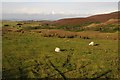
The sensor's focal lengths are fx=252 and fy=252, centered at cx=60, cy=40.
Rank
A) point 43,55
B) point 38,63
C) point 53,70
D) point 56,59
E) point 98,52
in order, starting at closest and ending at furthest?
point 53,70 → point 38,63 → point 56,59 → point 43,55 → point 98,52

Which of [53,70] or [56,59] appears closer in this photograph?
[53,70]

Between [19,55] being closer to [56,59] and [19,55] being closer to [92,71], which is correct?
[56,59]

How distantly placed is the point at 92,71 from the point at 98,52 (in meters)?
4.88

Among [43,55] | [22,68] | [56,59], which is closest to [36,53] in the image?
[43,55]

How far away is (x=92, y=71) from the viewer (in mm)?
12625

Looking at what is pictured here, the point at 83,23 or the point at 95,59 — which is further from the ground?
the point at 83,23

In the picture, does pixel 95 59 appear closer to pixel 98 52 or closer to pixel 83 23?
pixel 98 52

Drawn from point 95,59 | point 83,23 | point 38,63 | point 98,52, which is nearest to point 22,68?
point 38,63

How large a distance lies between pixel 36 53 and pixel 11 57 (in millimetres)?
1976

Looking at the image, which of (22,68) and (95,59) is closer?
(22,68)

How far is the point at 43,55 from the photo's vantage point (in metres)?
16.2

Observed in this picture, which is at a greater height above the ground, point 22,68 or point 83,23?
point 83,23

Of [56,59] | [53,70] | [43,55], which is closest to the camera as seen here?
[53,70]

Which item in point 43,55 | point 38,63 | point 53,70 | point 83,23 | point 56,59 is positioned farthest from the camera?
point 83,23
